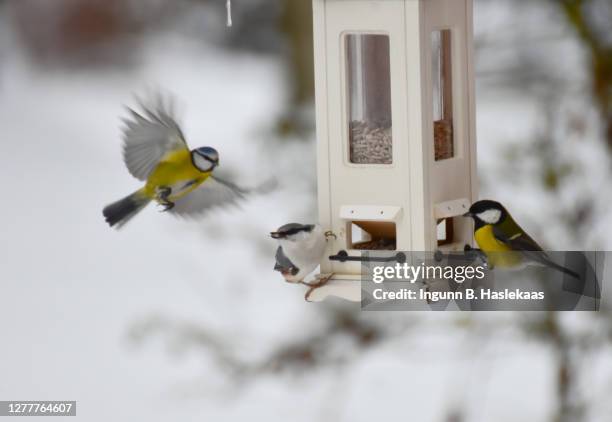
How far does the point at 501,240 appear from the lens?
1939 millimetres

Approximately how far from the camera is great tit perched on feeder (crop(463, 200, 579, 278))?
193cm

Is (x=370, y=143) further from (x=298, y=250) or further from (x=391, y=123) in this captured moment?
(x=298, y=250)

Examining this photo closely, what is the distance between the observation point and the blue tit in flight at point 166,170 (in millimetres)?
1899

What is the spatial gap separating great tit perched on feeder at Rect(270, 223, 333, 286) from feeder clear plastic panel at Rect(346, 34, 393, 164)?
0.16 meters

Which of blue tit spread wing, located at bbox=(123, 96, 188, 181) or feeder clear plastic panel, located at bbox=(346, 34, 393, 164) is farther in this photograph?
feeder clear plastic panel, located at bbox=(346, 34, 393, 164)

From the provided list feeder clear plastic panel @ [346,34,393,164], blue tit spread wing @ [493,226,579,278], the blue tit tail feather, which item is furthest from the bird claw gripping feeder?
the blue tit tail feather

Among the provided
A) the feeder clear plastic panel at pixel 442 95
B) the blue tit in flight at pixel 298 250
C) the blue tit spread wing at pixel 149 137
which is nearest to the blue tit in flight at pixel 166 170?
the blue tit spread wing at pixel 149 137

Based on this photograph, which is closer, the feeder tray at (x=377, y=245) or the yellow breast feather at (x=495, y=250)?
the yellow breast feather at (x=495, y=250)

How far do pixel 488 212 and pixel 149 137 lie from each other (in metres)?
0.60

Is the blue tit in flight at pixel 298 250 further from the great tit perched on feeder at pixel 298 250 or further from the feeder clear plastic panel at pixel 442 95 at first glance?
the feeder clear plastic panel at pixel 442 95

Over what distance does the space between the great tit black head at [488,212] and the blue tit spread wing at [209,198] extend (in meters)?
0.41

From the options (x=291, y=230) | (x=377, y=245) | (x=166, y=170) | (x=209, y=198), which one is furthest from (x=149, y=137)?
(x=377, y=245)

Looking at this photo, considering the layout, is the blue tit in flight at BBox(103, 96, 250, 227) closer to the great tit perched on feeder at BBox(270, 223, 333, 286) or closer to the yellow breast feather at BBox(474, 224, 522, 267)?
the great tit perched on feeder at BBox(270, 223, 333, 286)

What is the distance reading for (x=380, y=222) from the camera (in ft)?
7.04
